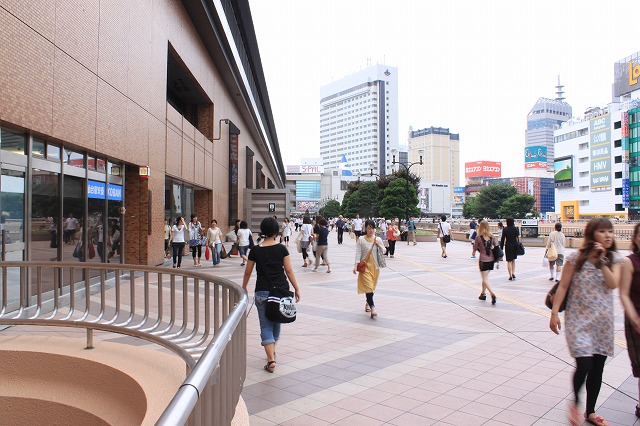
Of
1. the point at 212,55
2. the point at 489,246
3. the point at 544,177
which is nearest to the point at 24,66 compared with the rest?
the point at 489,246

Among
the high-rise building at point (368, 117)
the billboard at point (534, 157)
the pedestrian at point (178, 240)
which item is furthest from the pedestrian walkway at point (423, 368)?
the high-rise building at point (368, 117)

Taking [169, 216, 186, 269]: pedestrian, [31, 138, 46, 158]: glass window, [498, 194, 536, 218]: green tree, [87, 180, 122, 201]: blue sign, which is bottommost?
[169, 216, 186, 269]: pedestrian

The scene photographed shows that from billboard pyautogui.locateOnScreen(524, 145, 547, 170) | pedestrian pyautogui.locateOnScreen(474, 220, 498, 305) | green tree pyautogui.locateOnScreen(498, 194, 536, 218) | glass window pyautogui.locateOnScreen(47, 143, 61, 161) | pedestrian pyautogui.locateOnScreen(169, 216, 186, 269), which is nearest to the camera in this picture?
glass window pyautogui.locateOnScreen(47, 143, 61, 161)

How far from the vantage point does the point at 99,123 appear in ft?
33.9

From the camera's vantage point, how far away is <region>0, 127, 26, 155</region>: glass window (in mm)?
7266

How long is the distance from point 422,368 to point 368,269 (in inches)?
115

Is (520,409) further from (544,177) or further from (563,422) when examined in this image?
(544,177)

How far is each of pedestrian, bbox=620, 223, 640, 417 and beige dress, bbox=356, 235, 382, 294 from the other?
14.5ft

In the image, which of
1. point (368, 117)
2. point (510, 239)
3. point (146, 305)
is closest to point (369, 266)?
point (146, 305)

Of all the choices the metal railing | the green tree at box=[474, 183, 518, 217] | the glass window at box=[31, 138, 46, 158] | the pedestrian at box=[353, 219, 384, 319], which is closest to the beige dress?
the pedestrian at box=[353, 219, 384, 319]

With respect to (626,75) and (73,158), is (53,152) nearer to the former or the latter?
(73,158)

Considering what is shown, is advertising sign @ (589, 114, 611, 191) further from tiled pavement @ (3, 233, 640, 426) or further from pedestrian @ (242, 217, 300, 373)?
pedestrian @ (242, 217, 300, 373)

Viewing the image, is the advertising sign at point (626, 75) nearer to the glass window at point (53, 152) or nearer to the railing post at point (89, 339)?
the glass window at point (53, 152)

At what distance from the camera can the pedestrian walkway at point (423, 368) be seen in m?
4.08
